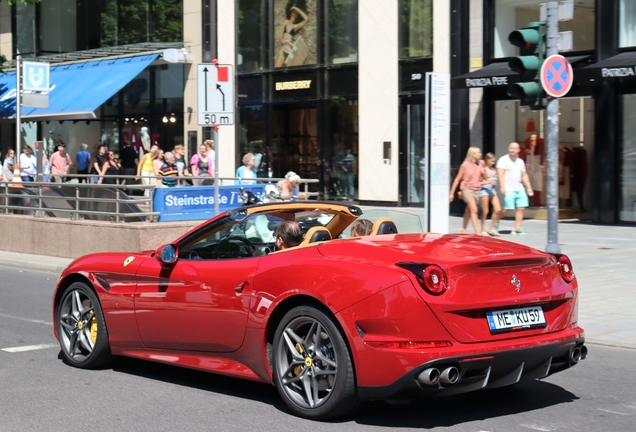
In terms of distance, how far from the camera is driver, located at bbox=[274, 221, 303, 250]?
6.51 m

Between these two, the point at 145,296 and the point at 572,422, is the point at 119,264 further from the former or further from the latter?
the point at 572,422

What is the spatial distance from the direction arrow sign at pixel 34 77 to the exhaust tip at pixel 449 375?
17.1m

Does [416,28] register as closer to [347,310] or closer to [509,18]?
[509,18]

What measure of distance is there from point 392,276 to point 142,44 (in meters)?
27.1

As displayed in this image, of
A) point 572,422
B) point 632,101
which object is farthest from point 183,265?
point 632,101

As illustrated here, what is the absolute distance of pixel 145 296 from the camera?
684cm

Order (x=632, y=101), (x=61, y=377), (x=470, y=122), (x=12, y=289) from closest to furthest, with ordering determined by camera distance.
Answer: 1. (x=61, y=377)
2. (x=12, y=289)
3. (x=632, y=101)
4. (x=470, y=122)

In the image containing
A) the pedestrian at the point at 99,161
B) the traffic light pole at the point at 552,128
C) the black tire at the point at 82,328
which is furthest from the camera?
the pedestrian at the point at 99,161

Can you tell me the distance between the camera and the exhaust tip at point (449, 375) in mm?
5152

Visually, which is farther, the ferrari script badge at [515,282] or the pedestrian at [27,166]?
the pedestrian at [27,166]

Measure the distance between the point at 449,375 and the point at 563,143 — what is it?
17.2m

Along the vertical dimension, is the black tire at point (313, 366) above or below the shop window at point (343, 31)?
below

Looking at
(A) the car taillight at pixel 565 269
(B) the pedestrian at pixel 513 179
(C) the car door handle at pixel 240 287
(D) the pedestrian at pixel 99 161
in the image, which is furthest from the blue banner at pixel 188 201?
(A) the car taillight at pixel 565 269

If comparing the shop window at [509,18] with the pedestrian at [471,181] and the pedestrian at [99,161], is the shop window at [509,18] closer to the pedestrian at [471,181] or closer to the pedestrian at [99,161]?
the pedestrian at [471,181]
